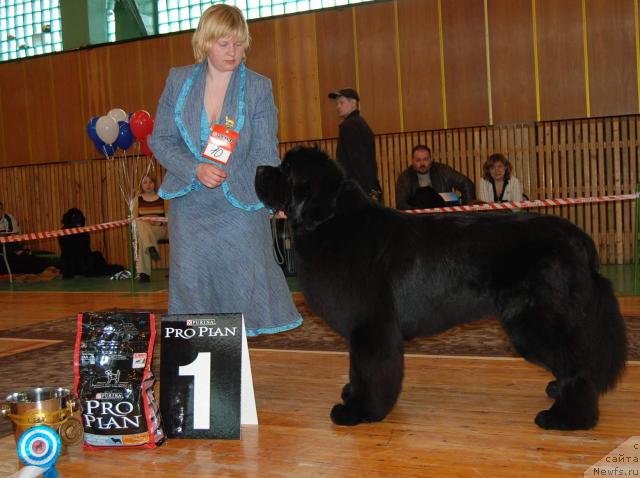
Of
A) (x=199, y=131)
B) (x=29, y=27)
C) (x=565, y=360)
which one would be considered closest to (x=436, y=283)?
(x=565, y=360)

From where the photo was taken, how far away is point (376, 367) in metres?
2.68

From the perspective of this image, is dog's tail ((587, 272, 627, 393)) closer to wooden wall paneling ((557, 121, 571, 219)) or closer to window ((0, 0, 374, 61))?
wooden wall paneling ((557, 121, 571, 219))

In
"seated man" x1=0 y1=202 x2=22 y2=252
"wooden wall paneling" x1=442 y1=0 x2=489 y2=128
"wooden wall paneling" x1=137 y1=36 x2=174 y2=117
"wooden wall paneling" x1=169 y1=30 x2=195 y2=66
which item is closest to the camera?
"wooden wall paneling" x1=442 y1=0 x2=489 y2=128

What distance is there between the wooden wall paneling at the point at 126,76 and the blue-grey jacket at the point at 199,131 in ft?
31.5

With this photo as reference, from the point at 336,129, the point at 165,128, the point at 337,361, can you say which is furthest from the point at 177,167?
the point at 336,129

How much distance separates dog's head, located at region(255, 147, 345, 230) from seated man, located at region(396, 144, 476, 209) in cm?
568

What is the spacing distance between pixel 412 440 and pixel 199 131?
1.58 metres

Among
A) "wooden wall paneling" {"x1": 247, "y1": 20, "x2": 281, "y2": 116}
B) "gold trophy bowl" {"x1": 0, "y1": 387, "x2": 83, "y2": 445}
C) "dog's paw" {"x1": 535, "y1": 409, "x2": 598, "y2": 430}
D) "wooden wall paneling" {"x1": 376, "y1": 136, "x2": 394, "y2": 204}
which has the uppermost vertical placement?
"wooden wall paneling" {"x1": 247, "y1": 20, "x2": 281, "y2": 116}

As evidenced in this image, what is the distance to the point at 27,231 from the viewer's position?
525 inches

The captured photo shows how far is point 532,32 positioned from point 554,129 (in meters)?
1.44

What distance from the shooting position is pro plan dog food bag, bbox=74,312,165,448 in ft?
8.56

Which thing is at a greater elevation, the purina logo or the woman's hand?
the woman's hand

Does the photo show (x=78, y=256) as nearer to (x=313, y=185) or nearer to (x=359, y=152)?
(x=359, y=152)

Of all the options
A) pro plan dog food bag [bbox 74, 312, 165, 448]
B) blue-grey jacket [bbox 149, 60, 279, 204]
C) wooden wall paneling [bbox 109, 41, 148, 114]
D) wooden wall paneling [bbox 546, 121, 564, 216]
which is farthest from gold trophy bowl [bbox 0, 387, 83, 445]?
wooden wall paneling [bbox 109, 41, 148, 114]
